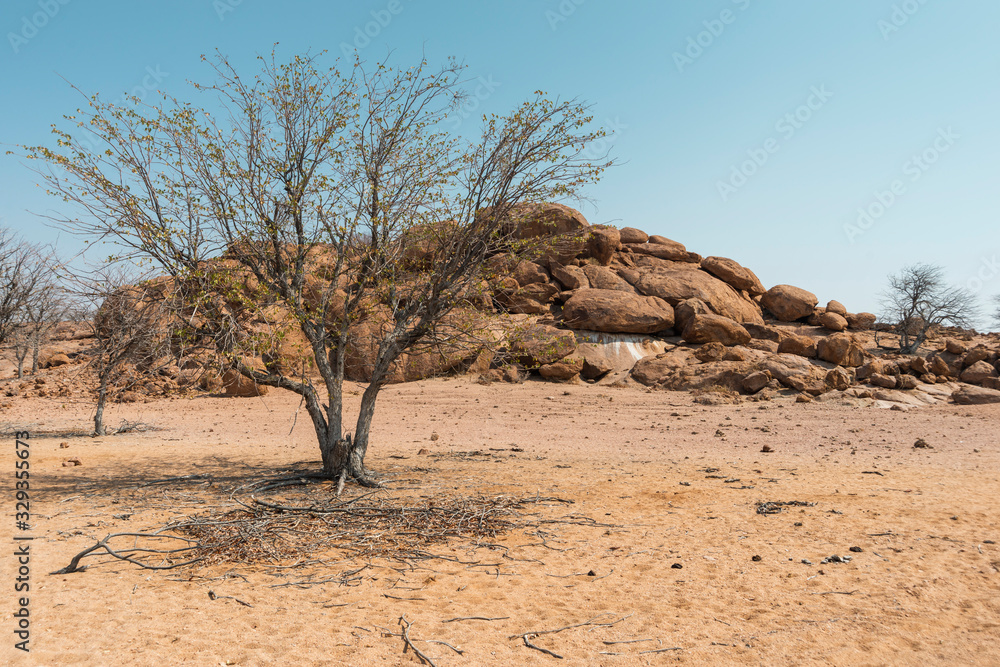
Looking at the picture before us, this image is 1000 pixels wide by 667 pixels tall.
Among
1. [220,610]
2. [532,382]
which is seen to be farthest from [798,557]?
[532,382]

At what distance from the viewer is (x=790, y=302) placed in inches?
1234

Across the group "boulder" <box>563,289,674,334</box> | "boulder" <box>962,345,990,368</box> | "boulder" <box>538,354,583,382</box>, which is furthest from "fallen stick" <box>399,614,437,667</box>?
"boulder" <box>962,345,990,368</box>

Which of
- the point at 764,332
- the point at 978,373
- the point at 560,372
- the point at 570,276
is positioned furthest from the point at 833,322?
the point at 560,372

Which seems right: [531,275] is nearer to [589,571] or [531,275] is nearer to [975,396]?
[975,396]

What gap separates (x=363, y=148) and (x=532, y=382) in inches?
547

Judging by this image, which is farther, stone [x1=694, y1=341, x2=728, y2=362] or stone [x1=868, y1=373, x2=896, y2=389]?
stone [x1=694, y1=341, x2=728, y2=362]

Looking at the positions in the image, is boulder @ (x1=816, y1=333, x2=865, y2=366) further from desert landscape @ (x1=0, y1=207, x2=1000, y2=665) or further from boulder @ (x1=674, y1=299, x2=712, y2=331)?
desert landscape @ (x1=0, y1=207, x2=1000, y2=665)

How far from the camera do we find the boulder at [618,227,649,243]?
3266 cm

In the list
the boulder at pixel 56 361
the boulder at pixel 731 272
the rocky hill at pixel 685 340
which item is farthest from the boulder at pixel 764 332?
the boulder at pixel 56 361

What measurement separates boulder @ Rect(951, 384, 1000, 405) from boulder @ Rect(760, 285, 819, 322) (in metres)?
13.5

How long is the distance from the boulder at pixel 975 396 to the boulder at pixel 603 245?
14.8 meters

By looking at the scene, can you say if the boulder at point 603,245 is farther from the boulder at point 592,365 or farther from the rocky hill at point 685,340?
the boulder at point 592,365

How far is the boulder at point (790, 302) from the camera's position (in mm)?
31359

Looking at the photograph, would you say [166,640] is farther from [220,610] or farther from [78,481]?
[78,481]
